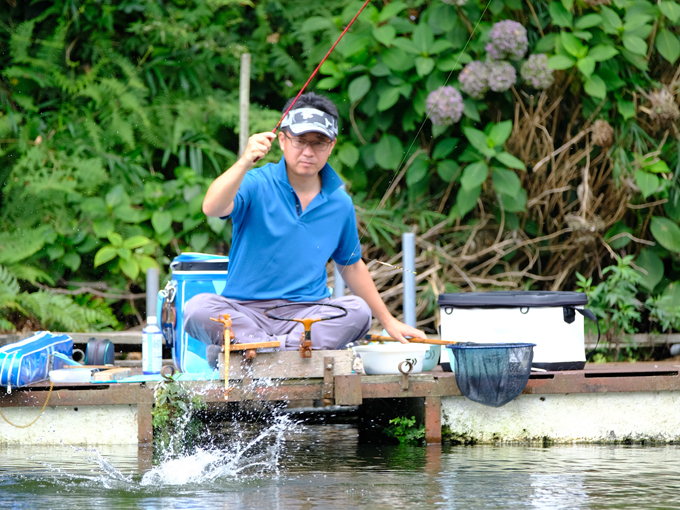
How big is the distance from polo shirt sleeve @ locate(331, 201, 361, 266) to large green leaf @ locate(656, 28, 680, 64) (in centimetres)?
331

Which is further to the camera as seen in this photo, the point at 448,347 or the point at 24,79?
the point at 24,79

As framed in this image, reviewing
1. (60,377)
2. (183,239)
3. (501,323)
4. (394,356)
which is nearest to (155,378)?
(60,377)

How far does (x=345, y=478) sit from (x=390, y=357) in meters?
0.92

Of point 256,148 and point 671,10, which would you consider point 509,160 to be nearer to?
point 671,10

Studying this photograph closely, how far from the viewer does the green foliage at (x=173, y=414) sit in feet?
14.2

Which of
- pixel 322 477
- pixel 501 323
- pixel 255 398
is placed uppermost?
pixel 501 323

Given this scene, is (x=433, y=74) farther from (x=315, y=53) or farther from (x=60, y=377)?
(x=60, y=377)

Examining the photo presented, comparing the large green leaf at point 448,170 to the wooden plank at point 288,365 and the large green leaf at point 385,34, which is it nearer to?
the large green leaf at point 385,34

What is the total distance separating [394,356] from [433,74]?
9.69 ft

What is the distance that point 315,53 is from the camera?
733cm

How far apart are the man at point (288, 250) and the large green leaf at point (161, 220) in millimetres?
2311

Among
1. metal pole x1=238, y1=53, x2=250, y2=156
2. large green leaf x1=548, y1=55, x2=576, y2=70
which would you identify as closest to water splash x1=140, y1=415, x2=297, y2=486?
metal pole x1=238, y1=53, x2=250, y2=156

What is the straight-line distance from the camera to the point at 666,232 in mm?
6777

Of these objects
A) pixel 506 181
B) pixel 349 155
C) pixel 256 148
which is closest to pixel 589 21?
pixel 506 181
